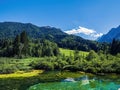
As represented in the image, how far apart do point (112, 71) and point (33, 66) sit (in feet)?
137

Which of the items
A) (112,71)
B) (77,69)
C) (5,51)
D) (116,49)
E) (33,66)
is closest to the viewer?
(112,71)

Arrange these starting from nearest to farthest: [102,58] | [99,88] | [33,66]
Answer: [99,88] < [33,66] < [102,58]

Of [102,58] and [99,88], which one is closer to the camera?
[99,88]

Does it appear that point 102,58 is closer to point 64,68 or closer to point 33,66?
point 64,68

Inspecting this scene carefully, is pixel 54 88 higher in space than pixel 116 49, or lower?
lower

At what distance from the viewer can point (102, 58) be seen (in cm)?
15712

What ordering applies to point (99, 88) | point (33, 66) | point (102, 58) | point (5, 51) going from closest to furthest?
point (99, 88)
point (33, 66)
point (102, 58)
point (5, 51)

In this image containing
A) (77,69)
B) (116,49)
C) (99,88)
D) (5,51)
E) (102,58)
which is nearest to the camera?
(99,88)

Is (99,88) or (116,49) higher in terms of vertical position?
(116,49)

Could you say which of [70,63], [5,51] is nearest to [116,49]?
[70,63]

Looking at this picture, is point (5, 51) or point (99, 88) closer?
point (99, 88)

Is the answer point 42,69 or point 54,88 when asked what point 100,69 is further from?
point 54,88

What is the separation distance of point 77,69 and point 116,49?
178ft

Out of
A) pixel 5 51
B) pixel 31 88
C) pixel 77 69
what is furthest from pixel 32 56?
pixel 31 88
